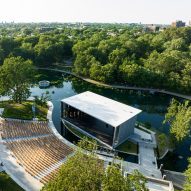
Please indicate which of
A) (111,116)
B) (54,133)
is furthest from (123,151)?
(54,133)

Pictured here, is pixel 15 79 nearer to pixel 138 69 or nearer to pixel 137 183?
pixel 137 183

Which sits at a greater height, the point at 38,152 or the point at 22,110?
the point at 22,110

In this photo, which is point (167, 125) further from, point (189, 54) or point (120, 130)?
point (189, 54)

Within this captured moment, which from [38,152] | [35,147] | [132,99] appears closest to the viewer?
[38,152]

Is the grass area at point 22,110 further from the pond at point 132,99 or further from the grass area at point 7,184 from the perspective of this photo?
the grass area at point 7,184

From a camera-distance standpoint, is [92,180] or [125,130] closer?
[92,180]

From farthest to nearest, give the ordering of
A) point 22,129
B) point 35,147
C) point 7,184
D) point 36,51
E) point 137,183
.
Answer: point 36,51
point 22,129
point 35,147
point 7,184
point 137,183

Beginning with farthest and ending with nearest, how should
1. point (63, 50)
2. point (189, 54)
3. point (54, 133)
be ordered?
point (63, 50) < point (189, 54) < point (54, 133)

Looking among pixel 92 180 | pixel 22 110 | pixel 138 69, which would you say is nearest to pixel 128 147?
pixel 92 180
